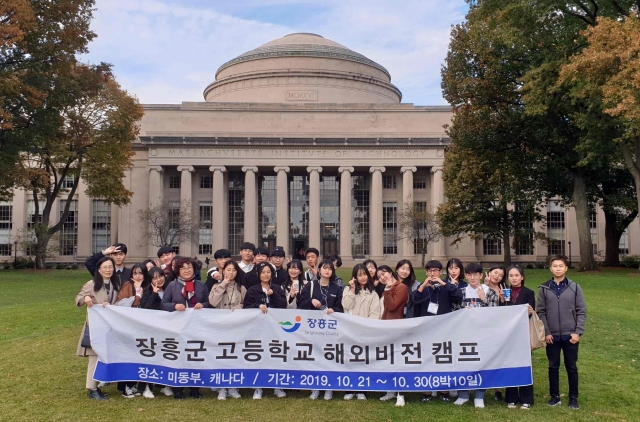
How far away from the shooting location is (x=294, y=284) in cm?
948

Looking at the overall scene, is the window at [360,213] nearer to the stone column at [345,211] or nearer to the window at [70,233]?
the stone column at [345,211]

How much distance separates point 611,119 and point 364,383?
917 inches

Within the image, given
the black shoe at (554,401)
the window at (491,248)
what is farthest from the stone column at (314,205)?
the black shoe at (554,401)

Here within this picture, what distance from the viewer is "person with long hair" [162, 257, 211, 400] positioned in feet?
28.5

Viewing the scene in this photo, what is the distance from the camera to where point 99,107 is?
40.4 metres

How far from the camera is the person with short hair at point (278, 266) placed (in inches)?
390


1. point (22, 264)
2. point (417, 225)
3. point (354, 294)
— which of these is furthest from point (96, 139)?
point (354, 294)

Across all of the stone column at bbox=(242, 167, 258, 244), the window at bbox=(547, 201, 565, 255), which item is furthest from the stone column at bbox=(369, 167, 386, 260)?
the window at bbox=(547, 201, 565, 255)

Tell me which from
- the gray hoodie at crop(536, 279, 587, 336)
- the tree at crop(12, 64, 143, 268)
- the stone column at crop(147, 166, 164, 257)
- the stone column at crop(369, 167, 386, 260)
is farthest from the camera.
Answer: the stone column at crop(369, 167, 386, 260)

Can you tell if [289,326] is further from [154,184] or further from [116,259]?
[154,184]

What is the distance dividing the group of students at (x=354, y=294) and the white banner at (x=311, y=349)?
222mm

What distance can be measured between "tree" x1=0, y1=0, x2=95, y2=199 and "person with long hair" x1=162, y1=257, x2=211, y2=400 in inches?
908

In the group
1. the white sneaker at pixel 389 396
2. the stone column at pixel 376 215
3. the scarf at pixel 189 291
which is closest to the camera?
the white sneaker at pixel 389 396

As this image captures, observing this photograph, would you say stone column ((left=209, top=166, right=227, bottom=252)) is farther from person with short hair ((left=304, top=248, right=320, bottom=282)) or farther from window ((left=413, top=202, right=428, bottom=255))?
person with short hair ((left=304, top=248, right=320, bottom=282))
